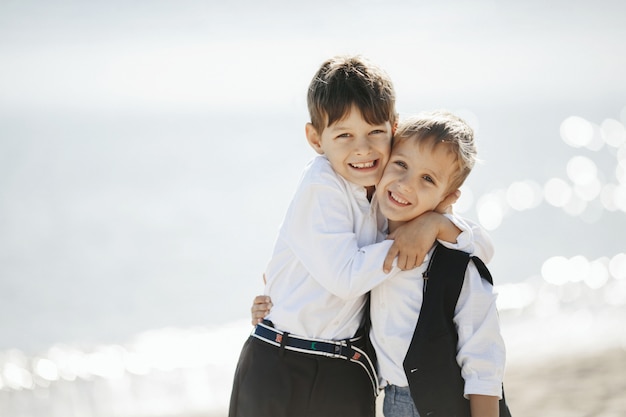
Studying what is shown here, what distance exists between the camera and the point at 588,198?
18.5m

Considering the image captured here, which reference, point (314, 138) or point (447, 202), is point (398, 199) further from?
point (314, 138)

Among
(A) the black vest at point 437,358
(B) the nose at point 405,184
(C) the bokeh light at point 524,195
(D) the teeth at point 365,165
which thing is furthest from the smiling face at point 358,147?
(C) the bokeh light at point 524,195

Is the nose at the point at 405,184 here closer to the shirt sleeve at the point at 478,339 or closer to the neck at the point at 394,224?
the neck at the point at 394,224

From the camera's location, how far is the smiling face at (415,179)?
295cm

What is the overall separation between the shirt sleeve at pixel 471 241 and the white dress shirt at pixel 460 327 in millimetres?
68

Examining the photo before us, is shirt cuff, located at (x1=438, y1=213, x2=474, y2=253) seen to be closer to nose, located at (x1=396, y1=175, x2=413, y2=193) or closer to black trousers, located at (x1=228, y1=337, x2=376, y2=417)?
nose, located at (x1=396, y1=175, x2=413, y2=193)

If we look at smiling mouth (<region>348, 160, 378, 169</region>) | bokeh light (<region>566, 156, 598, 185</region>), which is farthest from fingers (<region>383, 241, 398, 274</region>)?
bokeh light (<region>566, 156, 598, 185</region>)

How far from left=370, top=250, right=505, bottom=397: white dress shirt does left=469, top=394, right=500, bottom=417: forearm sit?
0.10 ft

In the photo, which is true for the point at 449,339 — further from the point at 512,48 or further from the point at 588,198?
the point at 512,48

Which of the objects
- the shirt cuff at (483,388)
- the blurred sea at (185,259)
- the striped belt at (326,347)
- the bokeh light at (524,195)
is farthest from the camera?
the bokeh light at (524,195)

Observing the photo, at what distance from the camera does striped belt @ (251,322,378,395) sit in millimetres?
3047

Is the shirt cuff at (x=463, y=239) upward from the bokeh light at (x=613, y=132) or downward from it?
downward

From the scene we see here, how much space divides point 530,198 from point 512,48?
27341 mm

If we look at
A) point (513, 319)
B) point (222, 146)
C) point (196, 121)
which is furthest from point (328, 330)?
point (196, 121)
